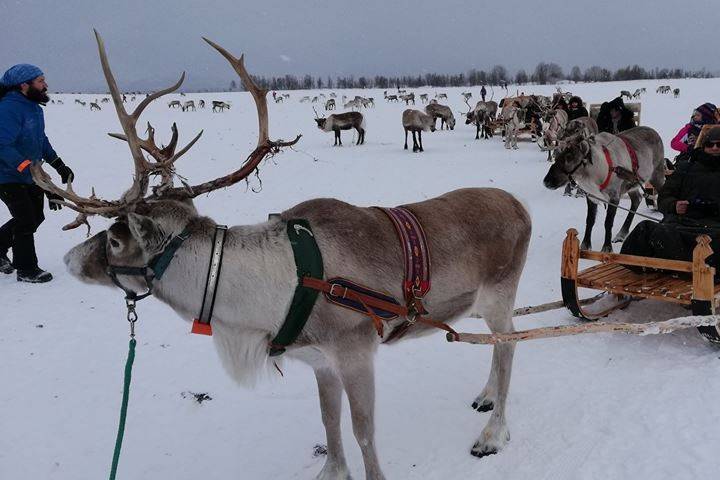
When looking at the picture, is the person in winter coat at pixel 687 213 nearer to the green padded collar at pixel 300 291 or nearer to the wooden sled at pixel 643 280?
the wooden sled at pixel 643 280

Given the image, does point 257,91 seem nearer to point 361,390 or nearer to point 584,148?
point 361,390

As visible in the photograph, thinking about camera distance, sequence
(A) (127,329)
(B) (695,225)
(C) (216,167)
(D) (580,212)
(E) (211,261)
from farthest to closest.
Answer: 1. (C) (216,167)
2. (D) (580,212)
3. (A) (127,329)
4. (B) (695,225)
5. (E) (211,261)

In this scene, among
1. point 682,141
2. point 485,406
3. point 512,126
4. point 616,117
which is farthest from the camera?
point 512,126

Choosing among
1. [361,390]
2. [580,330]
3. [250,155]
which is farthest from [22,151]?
[580,330]

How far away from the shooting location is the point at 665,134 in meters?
17.8

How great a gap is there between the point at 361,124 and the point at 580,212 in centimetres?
1316

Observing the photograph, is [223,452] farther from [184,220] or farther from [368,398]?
[184,220]

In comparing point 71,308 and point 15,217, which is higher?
point 15,217

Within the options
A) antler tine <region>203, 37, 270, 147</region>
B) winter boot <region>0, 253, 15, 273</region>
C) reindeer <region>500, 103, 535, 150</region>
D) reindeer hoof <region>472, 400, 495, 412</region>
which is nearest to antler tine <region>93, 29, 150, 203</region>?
antler tine <region>203, 37, 270, 147</region>

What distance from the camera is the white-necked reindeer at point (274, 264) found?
7.77 feet

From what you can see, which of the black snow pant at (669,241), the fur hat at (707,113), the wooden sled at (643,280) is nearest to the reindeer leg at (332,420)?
the wooden sled at (643,280)

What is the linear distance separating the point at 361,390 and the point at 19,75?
4.97 metres

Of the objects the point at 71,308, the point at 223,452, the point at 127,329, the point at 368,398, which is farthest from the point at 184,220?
the point at 71,308

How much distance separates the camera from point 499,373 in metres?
3.26
